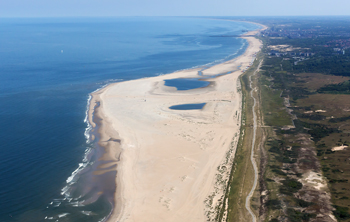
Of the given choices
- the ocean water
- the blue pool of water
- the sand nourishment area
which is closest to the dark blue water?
the sand nourishment area

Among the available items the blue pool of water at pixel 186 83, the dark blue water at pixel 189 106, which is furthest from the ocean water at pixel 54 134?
the dark blue water at pixel 189 106

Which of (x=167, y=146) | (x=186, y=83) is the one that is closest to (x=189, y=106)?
(x=167, y=146)

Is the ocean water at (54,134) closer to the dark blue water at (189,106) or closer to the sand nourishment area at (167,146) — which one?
the sand nourishment area at (167,146)

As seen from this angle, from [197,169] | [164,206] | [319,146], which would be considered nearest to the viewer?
[164,206]

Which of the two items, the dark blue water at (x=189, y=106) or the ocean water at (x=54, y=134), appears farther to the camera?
the dark blue water at (x=189, y=106)

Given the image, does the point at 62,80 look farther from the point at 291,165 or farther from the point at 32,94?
the point at 291,165

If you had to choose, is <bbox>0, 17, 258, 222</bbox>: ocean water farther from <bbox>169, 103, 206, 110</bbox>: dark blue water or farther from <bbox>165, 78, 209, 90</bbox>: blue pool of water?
<bbox>169, 103, 206, 110</bbox>: dark blue water

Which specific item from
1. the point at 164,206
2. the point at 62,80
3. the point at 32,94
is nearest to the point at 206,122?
the point at 164,206

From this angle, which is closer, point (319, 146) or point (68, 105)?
point (319, 146)
